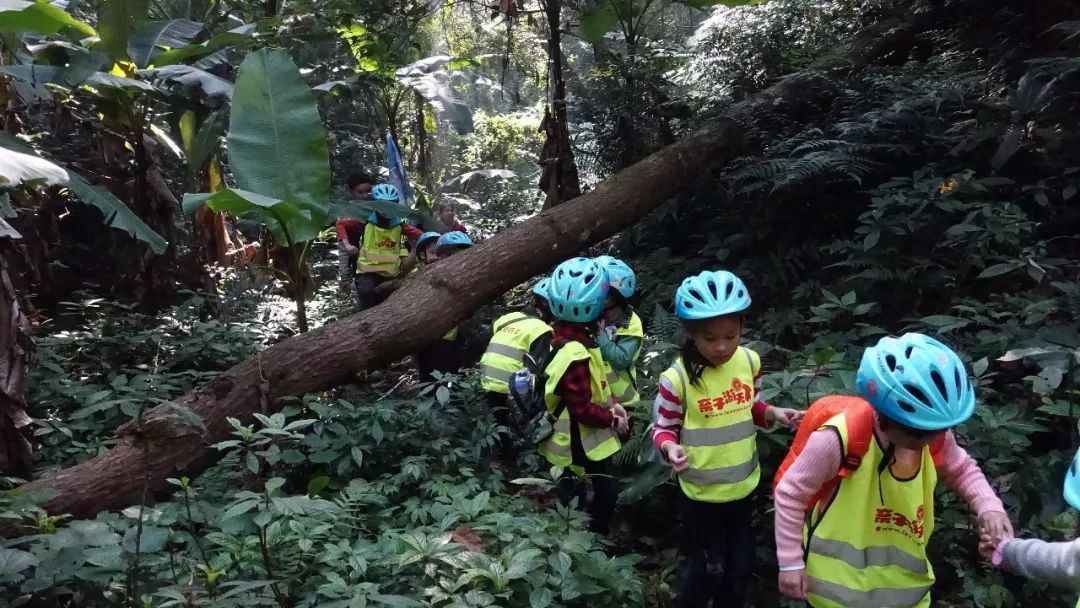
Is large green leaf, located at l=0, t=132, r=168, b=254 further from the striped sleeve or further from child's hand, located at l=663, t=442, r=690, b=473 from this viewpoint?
child's hand, located at l=663, t=442, r=690, b=473

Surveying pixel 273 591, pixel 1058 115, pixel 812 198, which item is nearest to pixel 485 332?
→ pixel 812 198

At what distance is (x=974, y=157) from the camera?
5633 mm

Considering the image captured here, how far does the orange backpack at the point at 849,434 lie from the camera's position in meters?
2.07

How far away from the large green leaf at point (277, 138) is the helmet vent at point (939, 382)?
157 inches

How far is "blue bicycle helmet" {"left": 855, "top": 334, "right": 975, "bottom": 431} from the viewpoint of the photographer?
1.91 m

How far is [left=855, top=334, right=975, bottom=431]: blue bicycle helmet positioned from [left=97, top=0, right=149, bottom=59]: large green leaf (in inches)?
255

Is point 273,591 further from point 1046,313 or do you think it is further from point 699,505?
point 1046,313

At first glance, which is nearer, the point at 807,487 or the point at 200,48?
the point at 807,487

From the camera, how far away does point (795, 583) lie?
2086 millimetres

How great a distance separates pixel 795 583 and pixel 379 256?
5.59 m

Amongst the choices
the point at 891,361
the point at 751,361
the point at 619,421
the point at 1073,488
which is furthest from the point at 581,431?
the point at 1073,488

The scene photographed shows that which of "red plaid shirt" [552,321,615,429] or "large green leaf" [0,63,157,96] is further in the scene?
"large green leaf" [0,63,157,96]

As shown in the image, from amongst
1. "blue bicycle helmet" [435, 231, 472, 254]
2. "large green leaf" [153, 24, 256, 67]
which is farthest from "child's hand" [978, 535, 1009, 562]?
"large green leaf" [153, 24, 256, 67]

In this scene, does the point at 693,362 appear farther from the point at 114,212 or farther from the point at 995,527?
the point at 114,212
